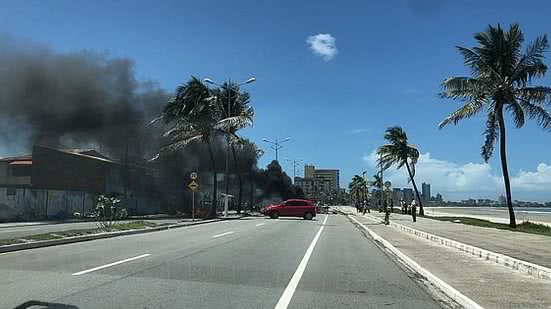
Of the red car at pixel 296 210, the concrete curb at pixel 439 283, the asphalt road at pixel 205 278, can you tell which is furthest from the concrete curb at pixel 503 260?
the red car at pixel 296 210

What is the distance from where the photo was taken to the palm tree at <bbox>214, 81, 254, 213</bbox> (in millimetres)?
48438

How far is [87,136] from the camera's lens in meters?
46.8

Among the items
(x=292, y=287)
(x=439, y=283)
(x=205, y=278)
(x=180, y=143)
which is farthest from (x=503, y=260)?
(x=180, y=143)

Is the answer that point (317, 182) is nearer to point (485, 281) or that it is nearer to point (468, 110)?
point (468, 110)

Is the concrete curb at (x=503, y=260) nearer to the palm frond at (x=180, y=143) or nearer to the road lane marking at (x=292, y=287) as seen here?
the road lane marking at (x=292, y=287)

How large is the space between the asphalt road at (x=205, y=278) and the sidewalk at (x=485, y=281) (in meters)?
0.76

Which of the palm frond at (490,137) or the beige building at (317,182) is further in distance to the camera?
the beige building at (317,182)

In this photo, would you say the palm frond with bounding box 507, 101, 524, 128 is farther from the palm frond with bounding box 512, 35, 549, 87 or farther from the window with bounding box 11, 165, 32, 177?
the window with bounding box 11, 165, 32, 177

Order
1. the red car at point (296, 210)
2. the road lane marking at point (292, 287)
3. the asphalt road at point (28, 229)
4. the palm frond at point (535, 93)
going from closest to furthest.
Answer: the road lane marking at point (292, 287)
the asphalt road at point (28, 229)
the palm frond at point (535, 93)
the red car at point (296, 210)

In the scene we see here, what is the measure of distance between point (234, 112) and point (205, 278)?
1687 inches

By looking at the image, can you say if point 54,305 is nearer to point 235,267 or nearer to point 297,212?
point 235,267

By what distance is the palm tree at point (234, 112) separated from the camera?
48.4 meters

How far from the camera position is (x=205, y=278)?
436 inches

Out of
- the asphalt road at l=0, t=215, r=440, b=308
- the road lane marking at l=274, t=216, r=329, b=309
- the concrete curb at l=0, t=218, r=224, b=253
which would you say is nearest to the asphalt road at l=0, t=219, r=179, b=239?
the concrete curb at l=0, t=218, r=224, b=253
